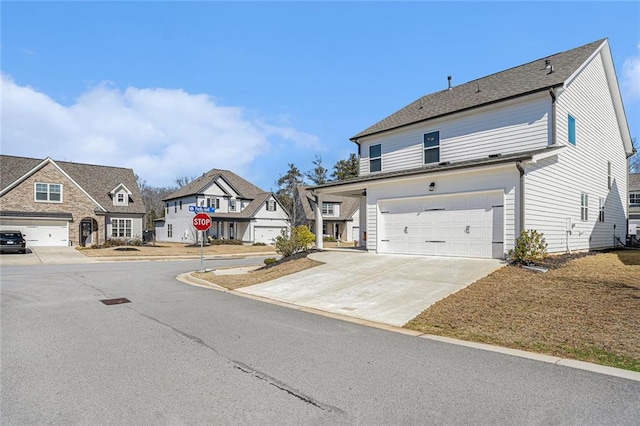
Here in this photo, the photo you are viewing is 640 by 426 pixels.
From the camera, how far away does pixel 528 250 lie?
40.4 feet

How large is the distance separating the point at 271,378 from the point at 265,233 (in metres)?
41.4

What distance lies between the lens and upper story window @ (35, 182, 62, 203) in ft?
112

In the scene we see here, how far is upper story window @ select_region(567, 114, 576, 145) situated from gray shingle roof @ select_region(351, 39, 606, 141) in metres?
1.84

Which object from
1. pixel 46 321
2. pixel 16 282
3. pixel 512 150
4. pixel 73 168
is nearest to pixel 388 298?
pixel 46 321

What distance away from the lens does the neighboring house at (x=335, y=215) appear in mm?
48494

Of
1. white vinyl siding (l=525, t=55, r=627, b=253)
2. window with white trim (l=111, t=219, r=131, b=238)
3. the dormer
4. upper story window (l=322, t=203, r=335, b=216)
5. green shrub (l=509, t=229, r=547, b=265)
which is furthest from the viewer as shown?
upper story window (l=322, t=203, r=335, b=216)

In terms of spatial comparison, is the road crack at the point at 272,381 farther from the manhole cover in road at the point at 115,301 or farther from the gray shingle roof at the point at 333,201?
the gray shingle roof at the point at 333,201

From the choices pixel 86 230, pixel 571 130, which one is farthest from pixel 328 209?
pixel 571 130

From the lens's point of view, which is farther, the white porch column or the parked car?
the parked car

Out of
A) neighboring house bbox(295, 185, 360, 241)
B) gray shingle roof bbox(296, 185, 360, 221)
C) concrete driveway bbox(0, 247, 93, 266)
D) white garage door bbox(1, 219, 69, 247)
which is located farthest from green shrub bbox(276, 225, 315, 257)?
neighboring house bbox(295, 185, 360, 241)

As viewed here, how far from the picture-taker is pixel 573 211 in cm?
1661

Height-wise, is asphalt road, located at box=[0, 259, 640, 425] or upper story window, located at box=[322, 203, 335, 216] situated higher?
upper story window, located at box=[322, 203, 335, 216]

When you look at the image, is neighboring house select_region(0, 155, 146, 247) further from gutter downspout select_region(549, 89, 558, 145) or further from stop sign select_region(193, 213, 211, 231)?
gutter downspout select_region(549, 89, 558, 145)

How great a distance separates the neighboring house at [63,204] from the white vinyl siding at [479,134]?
28.1 metres
